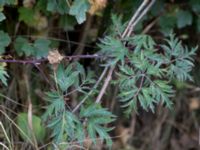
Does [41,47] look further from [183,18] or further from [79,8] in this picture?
[183,18]

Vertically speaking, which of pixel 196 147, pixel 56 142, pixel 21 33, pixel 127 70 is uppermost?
pixel 21 33

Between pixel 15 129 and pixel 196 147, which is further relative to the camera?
pixel 196 147

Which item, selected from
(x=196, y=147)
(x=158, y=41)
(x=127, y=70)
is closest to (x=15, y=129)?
(x=127, y=70)

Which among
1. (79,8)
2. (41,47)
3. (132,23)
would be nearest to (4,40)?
(41,47)

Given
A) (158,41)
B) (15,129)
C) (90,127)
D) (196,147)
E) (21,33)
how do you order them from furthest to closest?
(196,147) < (158,41) < (21,33) < (15,129) < (90,127)

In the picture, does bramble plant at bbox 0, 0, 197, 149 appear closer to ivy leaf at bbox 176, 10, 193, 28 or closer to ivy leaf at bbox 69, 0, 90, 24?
ivy leaf at bbox 69, 0, 90, 24

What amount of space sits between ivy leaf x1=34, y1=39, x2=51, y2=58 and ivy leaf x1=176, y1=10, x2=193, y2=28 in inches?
17.8

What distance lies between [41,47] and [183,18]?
49 cm

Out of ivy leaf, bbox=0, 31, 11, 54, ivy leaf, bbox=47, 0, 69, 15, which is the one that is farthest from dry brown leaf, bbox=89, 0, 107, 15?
ivy leaf, bbox=0, 31, 11, 54

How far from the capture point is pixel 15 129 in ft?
5.00

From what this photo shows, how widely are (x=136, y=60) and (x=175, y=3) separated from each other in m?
0.53

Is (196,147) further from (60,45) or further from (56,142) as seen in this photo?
(56,142)

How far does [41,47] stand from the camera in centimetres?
149

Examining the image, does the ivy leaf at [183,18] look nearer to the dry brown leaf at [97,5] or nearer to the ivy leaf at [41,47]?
the dry brown leaf at [97,5]
